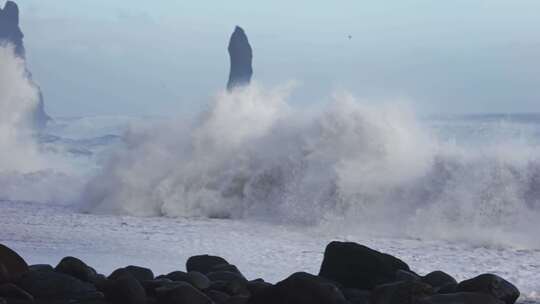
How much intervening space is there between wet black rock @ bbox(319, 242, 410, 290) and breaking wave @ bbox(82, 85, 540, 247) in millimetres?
4123

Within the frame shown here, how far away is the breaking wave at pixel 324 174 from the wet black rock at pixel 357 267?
412 cm

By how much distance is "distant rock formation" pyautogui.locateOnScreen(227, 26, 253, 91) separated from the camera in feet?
174

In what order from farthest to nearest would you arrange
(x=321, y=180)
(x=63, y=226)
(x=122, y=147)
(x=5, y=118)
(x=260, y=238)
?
(x=5, y=118)
(x=122, y=147)
(x=321, y=180)
(x=63, y=226)
(x=260, y=238)

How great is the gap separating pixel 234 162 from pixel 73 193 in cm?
426

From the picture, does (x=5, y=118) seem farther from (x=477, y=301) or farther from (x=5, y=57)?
(x=477, y=301)

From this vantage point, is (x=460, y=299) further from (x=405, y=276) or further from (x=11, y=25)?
(x=11, y=25)

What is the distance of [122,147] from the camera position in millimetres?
18172

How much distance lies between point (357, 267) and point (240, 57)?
4681cm

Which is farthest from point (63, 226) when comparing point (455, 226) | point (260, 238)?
point (455, 226)

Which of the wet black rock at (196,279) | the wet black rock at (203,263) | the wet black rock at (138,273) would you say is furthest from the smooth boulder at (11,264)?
the wet black rock at (203,263)

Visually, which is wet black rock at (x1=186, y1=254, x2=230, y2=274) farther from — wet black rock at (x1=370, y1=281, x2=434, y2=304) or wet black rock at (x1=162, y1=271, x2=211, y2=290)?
wet black rock at (x1=370, y1=281, x2=434, y2=304)

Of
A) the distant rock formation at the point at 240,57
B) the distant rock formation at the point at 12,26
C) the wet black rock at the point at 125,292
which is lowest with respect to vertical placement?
the wet black rock at the point at 125,292

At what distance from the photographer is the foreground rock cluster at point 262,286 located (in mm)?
6188

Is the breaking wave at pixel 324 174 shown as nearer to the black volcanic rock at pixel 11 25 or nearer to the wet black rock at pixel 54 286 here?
the wet black rock at pixel 54 286
